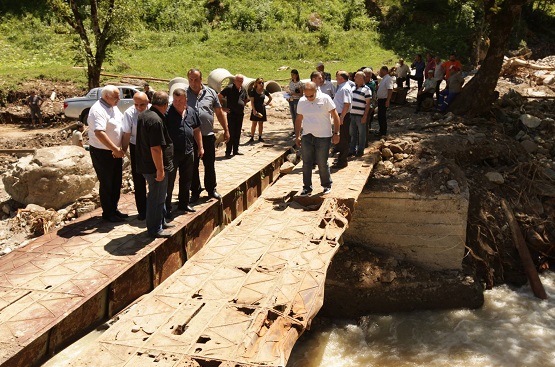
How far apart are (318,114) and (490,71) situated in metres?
7.29

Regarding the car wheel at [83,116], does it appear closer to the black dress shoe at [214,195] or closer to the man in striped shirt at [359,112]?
the man in striped shirt at [359,112]

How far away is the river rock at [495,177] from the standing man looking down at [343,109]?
3.30 m

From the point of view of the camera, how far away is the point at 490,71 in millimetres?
12266

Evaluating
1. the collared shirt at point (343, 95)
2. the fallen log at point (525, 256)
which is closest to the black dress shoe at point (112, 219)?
the collared shirt at point (343, 95)

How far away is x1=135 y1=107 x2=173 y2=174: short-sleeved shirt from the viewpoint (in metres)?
5.27

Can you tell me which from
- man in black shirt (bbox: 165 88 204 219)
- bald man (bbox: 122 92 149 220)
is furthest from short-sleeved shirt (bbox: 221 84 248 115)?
bald man (bbox: 122 92 149 220)

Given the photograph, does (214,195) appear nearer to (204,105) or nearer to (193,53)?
(204,105)

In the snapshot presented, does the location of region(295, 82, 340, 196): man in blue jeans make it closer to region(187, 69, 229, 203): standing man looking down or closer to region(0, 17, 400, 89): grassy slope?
region(187, 69, 229, 203): standing man looking down

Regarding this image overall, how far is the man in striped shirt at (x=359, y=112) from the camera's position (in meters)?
8.52

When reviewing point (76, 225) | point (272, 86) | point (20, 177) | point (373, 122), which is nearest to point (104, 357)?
point (76, 225)

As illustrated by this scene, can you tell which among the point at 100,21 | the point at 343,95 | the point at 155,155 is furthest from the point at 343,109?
the point at 100,21

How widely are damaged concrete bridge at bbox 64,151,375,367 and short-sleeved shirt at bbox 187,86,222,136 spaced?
4.63ft

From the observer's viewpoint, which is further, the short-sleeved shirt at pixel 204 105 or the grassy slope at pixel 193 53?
the grassy slope at pixel 193 53

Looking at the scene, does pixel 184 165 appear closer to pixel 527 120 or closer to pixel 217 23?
pixel 527 120
